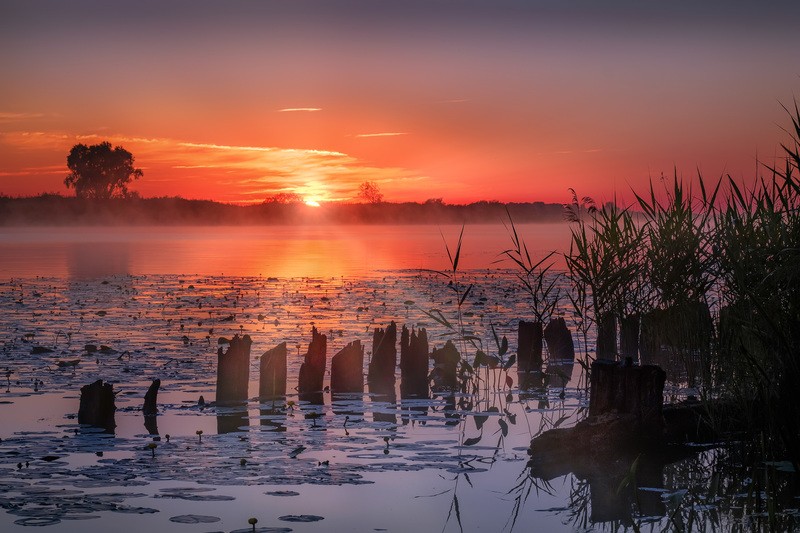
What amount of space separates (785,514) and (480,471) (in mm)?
3211

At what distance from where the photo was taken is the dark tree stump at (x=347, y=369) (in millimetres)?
15531

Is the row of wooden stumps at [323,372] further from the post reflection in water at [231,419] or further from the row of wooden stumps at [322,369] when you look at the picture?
the post reflection in water at [231,419]

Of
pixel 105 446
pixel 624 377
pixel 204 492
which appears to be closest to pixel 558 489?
pixel 624 377

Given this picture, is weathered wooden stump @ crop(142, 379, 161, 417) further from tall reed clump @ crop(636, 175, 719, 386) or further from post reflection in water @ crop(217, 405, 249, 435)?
tall reed clump @ crop(636, 175, 719, 386)

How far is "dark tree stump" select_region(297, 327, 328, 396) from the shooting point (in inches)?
605

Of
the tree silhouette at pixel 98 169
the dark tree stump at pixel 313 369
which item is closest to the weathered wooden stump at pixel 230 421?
the dark tree stump at pixel 313 369

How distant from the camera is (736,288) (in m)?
12.6

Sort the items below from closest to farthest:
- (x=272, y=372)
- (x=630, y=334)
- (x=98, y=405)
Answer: (x=98, y=405) → (x=272, y=372) → (x=630, y=334)

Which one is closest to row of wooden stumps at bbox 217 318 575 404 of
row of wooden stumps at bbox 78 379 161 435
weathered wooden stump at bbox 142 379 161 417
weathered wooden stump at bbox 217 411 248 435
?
weathered wooden stump at bbox 217 411 248 435

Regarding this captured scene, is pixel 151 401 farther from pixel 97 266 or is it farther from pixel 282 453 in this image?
pixel 97 266

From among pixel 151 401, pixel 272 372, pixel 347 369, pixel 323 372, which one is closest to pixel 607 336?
pixel 347 369

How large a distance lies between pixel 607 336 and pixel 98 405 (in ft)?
24.7

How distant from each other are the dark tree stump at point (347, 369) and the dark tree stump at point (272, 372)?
0.93 metres

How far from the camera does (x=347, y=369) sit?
51.3ft
